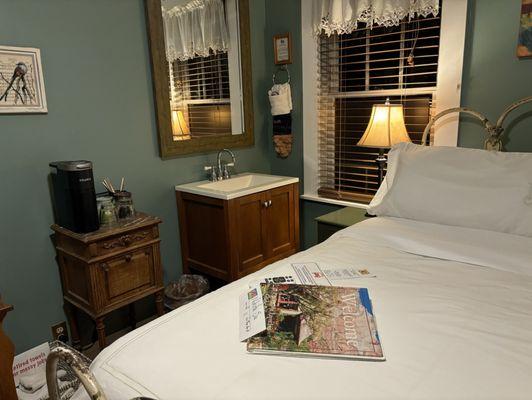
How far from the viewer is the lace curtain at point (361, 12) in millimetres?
2463

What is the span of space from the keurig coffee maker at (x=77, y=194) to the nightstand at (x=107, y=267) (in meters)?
0.05

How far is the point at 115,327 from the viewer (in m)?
2.65

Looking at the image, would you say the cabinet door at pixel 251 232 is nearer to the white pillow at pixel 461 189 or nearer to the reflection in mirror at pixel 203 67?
the reflection in mirror at pixel 203 67

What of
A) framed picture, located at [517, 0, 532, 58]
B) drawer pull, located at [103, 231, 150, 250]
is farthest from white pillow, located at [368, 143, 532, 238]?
drawer pull, located at [103, 231, 150, 250]

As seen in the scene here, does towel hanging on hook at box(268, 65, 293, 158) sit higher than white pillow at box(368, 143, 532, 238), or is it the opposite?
towel hanging on hook at box(268, 65, 293, 158)

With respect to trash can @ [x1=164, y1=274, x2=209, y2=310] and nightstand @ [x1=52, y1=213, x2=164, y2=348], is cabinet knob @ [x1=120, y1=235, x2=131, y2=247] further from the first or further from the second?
trash can @ [x1=164, y1=274, x2=209, y2=310]

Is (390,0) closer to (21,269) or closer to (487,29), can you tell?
(487,29)

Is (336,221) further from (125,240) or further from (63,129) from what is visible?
(63,129)

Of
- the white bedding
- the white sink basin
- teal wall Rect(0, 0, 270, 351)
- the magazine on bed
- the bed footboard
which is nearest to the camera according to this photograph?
the white bedding

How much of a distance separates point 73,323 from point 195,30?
2.09m

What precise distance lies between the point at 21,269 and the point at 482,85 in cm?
279

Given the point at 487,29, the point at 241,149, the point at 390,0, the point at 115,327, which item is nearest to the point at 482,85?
the point at 487,29

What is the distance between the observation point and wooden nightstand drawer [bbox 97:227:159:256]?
2082mm

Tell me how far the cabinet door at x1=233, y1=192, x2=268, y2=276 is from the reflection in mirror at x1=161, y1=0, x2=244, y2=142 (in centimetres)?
67
